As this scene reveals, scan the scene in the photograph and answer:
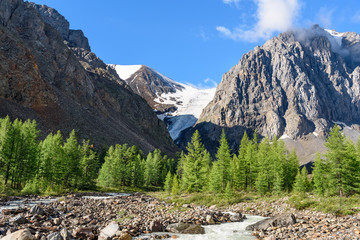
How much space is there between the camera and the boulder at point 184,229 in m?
17.8

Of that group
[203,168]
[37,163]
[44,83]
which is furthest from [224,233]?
[44,83]

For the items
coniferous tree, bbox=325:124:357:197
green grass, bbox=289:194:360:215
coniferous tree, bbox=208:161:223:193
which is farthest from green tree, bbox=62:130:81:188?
coniferous tree, bbox=325:124:357:197

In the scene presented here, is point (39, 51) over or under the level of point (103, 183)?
over

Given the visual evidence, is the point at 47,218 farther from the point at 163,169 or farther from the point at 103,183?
the point at 163,169

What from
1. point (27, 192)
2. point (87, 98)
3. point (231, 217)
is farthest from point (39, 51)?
point (231, 217)

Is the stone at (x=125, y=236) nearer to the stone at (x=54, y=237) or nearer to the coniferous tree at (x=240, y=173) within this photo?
the stone at (x=54, y=237)

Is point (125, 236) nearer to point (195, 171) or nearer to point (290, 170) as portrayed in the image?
point (195, 171)

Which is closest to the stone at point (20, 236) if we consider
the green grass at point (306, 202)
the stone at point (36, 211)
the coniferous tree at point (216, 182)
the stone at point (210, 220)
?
the stone at point (36, 211)

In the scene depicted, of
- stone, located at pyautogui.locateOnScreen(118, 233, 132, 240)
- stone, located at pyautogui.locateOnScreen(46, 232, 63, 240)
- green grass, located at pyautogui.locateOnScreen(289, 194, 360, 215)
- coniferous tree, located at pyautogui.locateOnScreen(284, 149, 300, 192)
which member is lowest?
stone, located at pyautogui.locateOnScreen(118, 233, 132, 240)

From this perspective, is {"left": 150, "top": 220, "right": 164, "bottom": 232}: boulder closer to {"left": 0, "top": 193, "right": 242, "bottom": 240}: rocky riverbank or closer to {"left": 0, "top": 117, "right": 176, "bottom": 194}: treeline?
{"left": 0, "top": 193, "right": 242, "bottom": 240}: rocky riverbank

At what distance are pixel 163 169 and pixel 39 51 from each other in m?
120

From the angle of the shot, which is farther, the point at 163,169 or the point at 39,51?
the point at 39,51

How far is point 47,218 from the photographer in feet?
60.1

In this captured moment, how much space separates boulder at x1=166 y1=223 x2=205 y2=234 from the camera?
17812 mm
